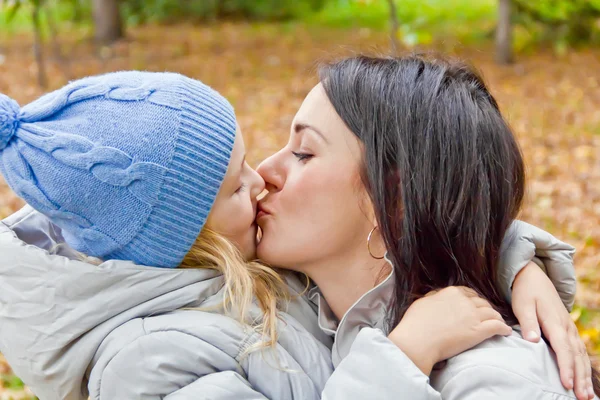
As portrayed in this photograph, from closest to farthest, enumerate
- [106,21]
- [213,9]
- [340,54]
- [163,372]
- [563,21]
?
[163,372], [340,54], [563,21], [106,21], [213,9]

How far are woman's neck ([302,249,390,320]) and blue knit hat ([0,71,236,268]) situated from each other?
0.43 metres

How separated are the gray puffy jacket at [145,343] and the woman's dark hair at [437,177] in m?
0.18

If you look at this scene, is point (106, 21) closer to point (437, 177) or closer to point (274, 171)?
point (274, 171)

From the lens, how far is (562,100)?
30.0 feet

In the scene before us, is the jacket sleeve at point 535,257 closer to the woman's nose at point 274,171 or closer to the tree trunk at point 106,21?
the woman's nose at point 274,171

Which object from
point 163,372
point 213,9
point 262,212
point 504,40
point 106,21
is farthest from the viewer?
point 213,9

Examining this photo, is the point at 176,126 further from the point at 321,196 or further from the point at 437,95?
the point at 437,95

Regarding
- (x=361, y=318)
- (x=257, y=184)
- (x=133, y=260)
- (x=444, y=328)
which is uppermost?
(x=257, y=184)

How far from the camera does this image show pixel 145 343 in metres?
1.95

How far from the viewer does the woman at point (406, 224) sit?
6.16ft

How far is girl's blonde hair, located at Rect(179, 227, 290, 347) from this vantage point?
2.13m

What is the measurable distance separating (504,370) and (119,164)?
3.69 feet

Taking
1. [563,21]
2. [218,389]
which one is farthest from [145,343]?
[563,21]

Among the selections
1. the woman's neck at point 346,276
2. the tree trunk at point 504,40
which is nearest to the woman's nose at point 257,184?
the woman's neck at point 346,276
